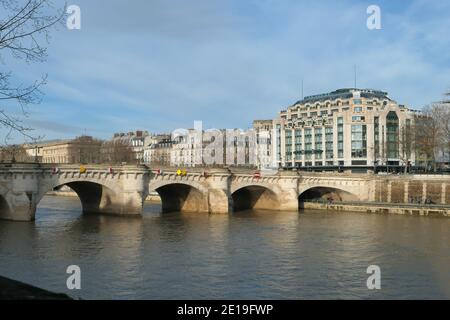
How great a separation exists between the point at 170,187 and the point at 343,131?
5531cm

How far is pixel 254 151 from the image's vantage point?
132250 mm

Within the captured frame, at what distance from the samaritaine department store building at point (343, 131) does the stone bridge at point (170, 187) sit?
30044 millimetres

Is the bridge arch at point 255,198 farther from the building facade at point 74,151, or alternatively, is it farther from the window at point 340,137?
the building facade at point 74,151

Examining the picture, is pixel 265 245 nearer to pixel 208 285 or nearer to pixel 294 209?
pixel 208 285

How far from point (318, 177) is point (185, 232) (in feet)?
97.0

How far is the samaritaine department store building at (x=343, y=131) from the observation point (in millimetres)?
100025

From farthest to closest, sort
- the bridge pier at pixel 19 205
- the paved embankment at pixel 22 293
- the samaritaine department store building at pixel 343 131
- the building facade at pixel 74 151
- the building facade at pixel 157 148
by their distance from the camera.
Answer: the building facade at pixel 157 148
the building facade at pixel 74 151
the samaritaine department store building at pixel 343 131
the bridge pier at pixel 19 205
the paved embankment at pixel 22 293

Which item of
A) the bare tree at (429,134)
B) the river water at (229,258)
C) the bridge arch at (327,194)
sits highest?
the bare tree at (429,134)

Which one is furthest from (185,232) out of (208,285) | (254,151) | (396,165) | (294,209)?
(254,151)

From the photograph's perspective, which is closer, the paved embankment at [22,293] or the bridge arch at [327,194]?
the paved embankment at [22,293]

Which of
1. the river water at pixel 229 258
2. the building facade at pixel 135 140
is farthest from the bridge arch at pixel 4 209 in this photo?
the building facade at pixel 135 140
